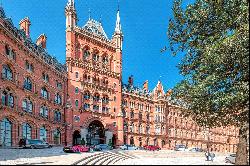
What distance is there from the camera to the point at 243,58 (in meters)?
23.2

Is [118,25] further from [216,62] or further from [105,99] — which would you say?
[216,62]

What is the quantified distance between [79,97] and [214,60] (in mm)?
46526

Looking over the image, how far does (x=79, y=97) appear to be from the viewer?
67438 mm

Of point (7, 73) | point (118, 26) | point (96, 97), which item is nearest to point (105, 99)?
point (96, 97)

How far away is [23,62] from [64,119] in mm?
17927

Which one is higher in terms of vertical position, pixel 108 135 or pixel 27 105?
pixel 27 105

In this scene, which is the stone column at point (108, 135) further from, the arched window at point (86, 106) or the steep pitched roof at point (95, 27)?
the steep pitched roof at point (95, 27)

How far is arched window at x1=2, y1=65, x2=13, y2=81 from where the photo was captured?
4469 cm

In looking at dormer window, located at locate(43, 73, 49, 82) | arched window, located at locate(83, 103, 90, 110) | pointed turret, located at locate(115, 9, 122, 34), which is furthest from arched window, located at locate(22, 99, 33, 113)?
pointed turret, located at locate(115, 9, 122, 34)

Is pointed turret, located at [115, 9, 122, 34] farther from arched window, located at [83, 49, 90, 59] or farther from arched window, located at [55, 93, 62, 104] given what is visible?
arched window, located at [55, 93, 62, 104]

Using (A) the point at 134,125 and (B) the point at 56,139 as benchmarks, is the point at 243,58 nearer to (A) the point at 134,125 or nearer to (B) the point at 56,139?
(B) the point at 56,139

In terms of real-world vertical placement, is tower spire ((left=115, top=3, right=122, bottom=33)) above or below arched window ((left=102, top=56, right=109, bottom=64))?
above

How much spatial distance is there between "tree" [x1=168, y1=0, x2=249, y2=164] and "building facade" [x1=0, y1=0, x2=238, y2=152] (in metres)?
25.5

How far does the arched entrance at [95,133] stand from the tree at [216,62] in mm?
42464
